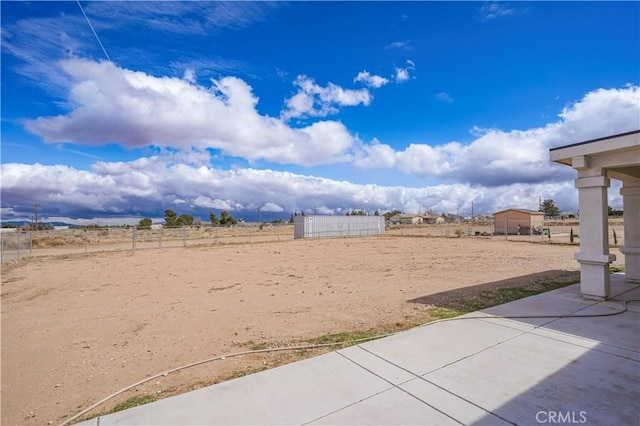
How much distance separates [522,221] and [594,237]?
1190 inches

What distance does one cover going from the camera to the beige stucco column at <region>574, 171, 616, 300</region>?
6.07 meters

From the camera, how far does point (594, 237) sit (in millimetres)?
6180

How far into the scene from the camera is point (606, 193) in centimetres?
621

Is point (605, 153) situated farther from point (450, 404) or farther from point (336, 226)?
point (336, 226)

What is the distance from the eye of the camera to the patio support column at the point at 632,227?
24.5 ft

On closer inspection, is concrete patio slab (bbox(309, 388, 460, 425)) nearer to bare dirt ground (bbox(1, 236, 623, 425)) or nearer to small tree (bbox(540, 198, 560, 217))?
bare dirt ground (bbox(1, 236, 623, 425))

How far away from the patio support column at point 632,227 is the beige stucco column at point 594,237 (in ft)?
7.02

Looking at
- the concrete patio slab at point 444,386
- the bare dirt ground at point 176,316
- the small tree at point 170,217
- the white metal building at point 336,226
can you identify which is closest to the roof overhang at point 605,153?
the concrete patio slab at point 444,386

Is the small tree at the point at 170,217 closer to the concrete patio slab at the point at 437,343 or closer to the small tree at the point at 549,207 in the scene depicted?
the concrete patio slab at the point at 437,343

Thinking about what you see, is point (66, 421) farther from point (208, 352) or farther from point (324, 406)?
point (324, 406)

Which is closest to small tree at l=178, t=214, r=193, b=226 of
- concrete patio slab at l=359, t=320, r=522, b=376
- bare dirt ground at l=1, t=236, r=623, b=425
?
bare dirt ground at l=1, t=236, r=623, b=425

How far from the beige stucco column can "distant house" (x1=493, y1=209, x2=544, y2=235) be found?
94.9 feet

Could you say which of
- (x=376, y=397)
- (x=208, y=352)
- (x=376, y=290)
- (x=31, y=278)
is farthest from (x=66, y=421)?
(x=31, y=278)

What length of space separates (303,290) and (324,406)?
5776 mm
